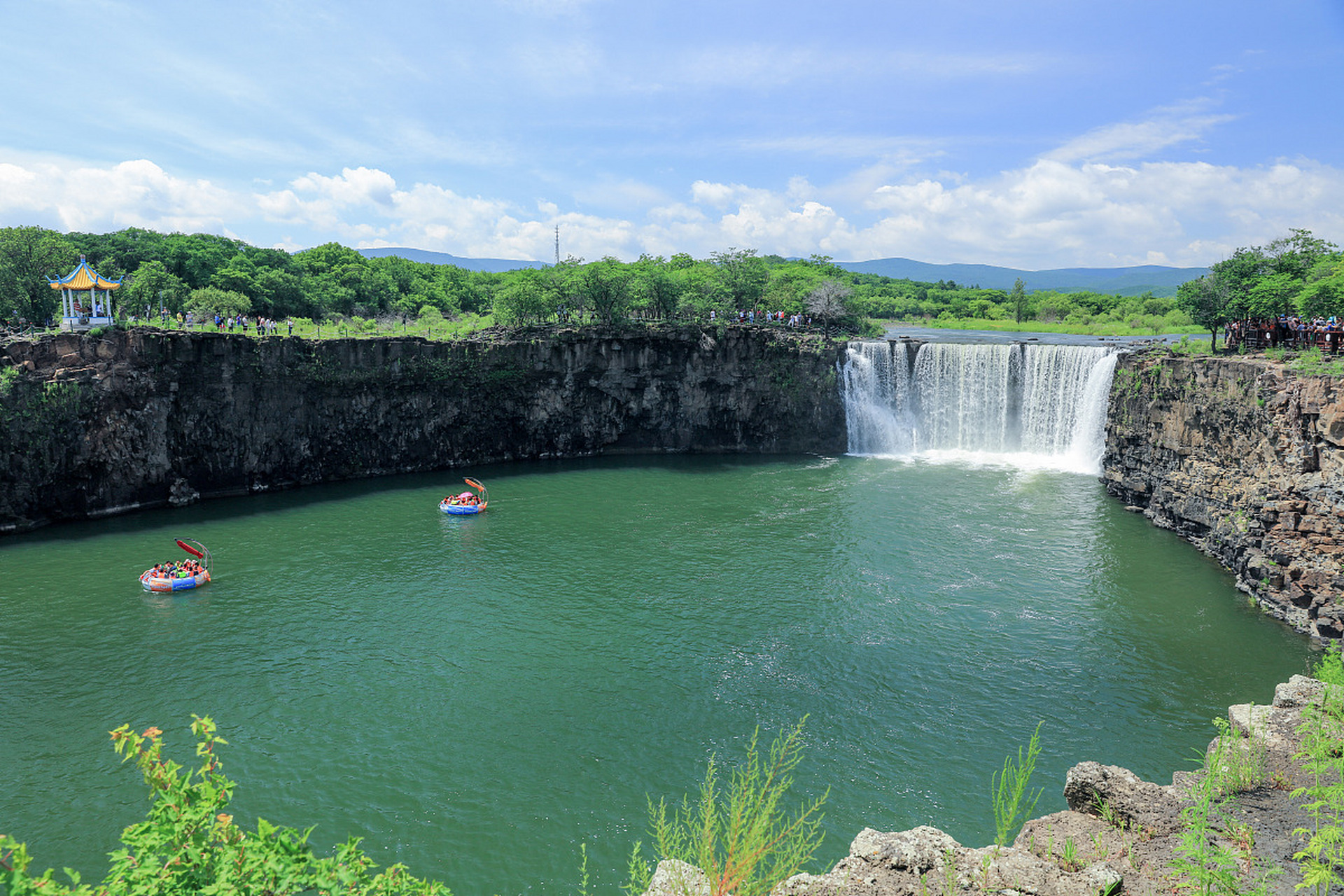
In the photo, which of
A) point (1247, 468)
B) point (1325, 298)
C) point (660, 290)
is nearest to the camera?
point (1247, 468)

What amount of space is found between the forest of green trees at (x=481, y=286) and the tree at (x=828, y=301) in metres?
0.15

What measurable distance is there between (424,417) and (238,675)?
30064mm

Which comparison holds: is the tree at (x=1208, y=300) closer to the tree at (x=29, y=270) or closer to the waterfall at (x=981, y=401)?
the waterfall at (x=981, y=401)

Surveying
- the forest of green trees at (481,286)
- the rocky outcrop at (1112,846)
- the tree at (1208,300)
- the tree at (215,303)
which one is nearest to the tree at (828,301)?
the forest of green trees at (481,286)

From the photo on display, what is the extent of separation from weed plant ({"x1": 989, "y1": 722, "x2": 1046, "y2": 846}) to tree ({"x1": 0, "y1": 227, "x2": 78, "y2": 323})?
66.7 m

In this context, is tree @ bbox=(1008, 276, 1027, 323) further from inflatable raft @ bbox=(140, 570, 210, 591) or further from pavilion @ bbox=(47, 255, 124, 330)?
inflatable raft @ bbox=(140, 570, 210, 591)

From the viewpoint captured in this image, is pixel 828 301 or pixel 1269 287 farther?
pixel 828 301

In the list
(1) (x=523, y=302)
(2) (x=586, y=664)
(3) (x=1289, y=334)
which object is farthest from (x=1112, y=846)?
(1) (x=523, y=302)

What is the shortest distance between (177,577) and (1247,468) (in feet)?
149

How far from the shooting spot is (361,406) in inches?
1928

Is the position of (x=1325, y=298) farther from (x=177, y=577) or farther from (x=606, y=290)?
(x=177, y=577)

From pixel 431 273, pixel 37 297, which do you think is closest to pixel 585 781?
pixel 37 297

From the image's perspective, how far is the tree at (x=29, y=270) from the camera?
5175 centimetres

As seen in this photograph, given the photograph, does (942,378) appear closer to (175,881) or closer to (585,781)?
(585,781)
